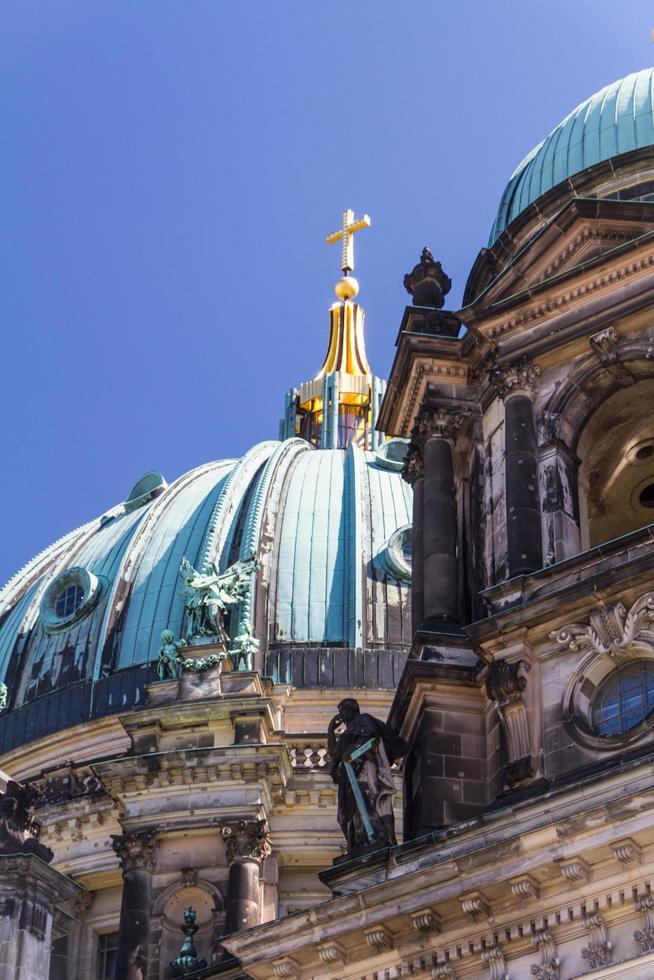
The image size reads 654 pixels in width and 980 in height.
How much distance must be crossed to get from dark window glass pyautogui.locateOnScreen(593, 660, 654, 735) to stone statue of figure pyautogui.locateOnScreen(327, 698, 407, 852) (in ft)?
7.75

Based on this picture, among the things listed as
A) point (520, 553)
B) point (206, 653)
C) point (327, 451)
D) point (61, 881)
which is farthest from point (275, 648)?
point (520, 553)

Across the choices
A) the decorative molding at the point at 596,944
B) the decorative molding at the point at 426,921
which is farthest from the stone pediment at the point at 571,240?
the decorative molding at the point at 596,944

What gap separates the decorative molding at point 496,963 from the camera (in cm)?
2197

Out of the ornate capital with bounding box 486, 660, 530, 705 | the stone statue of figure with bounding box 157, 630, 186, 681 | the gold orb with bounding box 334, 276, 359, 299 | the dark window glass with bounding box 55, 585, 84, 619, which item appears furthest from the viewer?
the gold orb with bounding box 334, 276, 359, 299

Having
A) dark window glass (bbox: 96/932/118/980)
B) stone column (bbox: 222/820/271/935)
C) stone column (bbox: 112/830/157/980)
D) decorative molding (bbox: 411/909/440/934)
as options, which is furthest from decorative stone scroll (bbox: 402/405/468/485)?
dark window glass (bbox: 96/932/118/980)

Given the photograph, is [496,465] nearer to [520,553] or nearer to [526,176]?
[520,553]

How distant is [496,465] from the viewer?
28.4 metres

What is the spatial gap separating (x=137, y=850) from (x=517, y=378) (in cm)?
1373

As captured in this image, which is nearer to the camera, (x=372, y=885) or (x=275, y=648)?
(x=372, y=885)

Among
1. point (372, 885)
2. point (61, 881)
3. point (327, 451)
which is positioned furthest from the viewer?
point (327, 451)

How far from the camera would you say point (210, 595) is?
4306cm

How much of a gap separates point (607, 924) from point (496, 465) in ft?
26.9

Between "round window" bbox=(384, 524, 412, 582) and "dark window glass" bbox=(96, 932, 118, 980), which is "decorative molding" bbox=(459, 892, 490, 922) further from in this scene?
"round window" bbox=(384, 524, 412, 582)

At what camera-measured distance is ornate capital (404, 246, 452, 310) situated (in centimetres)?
3133
